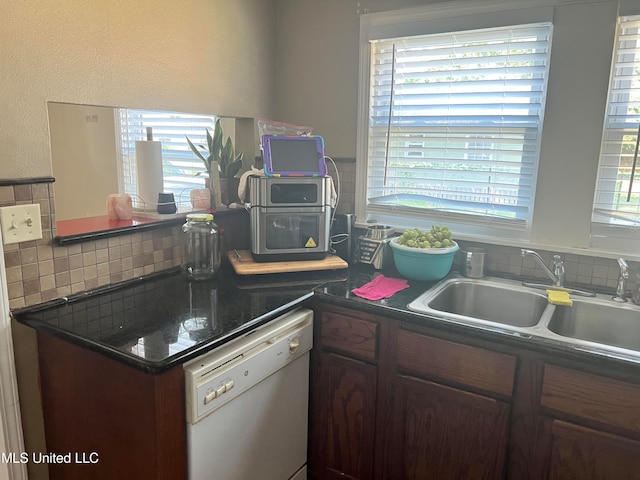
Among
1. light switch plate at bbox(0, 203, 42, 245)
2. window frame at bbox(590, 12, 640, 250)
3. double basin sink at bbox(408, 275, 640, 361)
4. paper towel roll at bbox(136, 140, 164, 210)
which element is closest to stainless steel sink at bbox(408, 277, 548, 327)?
double basin sink at bbox(408, 275, 640, 361)

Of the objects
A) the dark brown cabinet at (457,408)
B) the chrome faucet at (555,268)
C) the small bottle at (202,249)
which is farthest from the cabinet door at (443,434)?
the small bottle at (202,249)

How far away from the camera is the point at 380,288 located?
1.88 meters

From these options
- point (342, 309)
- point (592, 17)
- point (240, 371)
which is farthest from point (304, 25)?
point (240, 371)

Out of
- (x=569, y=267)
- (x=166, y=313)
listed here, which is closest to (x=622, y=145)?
(x=569, y=267)

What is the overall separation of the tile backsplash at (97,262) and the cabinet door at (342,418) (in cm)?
76

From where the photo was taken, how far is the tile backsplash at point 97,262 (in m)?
1.46

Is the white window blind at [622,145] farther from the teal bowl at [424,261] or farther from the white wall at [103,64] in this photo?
the white wall at [103,64]

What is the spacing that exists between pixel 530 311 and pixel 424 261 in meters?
0.44

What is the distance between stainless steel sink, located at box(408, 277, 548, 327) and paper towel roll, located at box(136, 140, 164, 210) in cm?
117

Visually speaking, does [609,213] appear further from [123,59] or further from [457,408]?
[123,59]

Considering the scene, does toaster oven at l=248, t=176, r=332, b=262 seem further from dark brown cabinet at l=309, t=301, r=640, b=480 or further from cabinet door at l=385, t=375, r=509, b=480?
cabinet door at l=385, t=375, r=509, b=480

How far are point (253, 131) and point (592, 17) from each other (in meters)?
1.47

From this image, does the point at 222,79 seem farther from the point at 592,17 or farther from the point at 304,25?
the point at 592,17

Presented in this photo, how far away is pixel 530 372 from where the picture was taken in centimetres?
143
